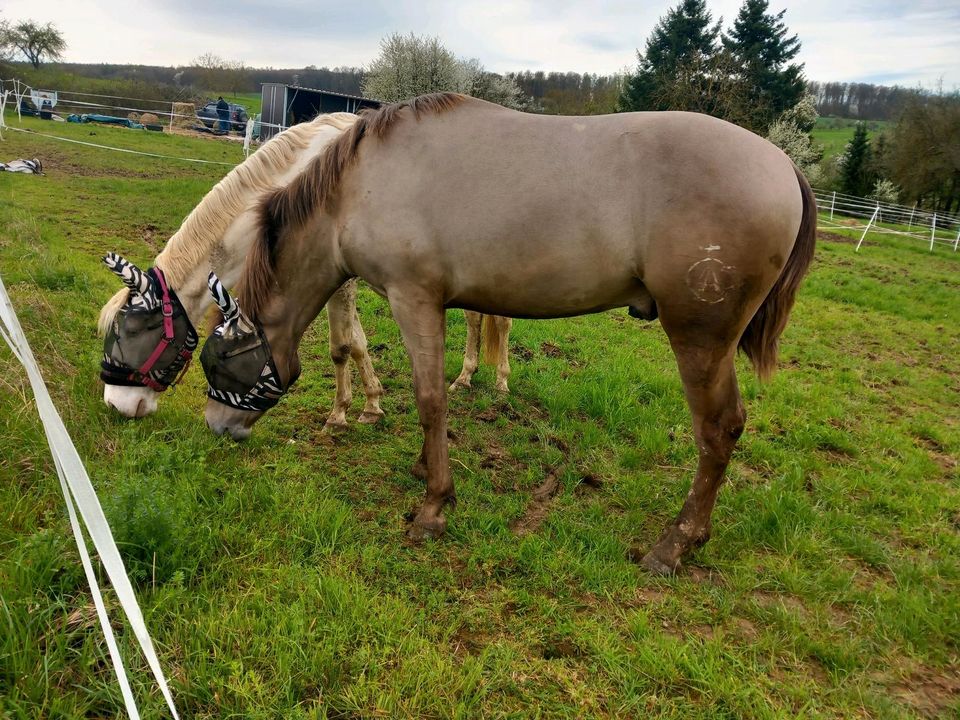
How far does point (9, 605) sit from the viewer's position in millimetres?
1778

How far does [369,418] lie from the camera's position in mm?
4125

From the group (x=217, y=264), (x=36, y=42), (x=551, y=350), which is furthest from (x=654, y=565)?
(x=36, y=42)

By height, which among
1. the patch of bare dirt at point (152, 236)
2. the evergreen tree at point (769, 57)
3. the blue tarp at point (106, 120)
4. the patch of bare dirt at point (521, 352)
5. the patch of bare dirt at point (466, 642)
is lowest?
the patch of bare dirt at point (466, 642)

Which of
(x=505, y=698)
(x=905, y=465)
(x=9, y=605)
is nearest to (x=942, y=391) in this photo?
(x=905, y=465)

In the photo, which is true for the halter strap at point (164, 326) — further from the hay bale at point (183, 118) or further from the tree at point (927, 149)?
the tree at point (927, 149)

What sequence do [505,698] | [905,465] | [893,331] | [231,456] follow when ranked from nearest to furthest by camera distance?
[505,698] < [231,456] < [905,465] < [893,331]

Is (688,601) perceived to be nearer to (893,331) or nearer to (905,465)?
(905,465)

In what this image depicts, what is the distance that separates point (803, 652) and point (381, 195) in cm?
278

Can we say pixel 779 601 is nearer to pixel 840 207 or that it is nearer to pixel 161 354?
pixel 161 354

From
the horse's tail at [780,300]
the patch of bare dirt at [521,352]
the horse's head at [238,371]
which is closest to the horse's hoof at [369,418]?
the horse's head at [238,371]

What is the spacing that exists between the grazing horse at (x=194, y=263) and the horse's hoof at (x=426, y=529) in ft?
5.83

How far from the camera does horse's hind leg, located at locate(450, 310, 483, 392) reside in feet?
15.9

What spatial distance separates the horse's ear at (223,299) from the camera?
104 inches

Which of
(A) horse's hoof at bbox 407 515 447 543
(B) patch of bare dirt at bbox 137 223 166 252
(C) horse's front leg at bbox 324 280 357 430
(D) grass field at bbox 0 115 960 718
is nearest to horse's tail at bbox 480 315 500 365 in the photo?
(D) grass field at bbox 0 115 960 718
